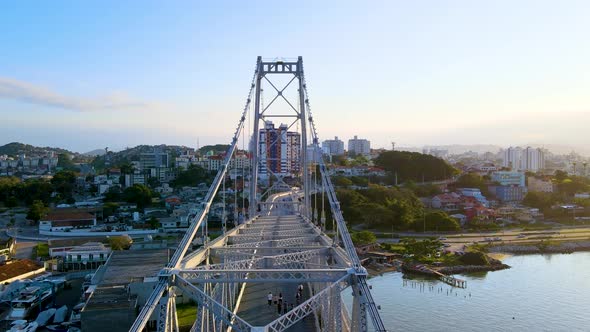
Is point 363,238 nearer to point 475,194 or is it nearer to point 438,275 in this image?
point 438,275

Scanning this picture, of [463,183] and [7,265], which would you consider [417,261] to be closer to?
[7,265]

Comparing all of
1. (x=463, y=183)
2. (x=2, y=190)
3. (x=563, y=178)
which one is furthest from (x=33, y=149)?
(x=563, y=178)

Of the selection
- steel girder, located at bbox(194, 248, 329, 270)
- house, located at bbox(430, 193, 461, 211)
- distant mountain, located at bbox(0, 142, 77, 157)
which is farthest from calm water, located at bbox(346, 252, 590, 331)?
distant mountain, located at bbox(0, 142, 77, 157)

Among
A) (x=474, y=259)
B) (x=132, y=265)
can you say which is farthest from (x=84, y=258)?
(x=474, y=259)

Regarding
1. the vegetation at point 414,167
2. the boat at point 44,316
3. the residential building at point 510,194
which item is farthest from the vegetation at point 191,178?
the boat at point 44,316

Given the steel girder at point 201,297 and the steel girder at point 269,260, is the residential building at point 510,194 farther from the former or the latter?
the steel girder at point 201,297

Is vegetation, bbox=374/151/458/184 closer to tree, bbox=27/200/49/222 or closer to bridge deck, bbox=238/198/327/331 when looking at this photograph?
tree, bbox=27/200/49/222
